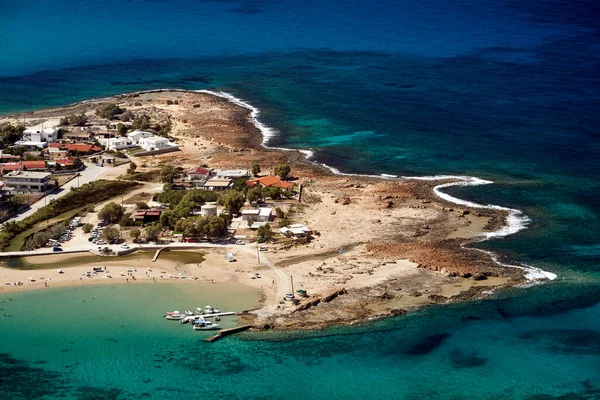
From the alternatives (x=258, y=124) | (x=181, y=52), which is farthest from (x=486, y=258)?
(x=181, y=52)

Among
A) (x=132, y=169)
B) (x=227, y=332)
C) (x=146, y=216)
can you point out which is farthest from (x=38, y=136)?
(x=227, y=332)

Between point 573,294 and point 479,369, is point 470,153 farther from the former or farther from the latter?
point 479,369

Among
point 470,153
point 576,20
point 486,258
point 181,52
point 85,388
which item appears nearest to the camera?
point 85,388

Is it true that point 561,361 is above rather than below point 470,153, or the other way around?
below

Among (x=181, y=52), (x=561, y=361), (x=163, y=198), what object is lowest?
(x=561, y=361)

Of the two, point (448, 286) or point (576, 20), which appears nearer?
point (448, 286)

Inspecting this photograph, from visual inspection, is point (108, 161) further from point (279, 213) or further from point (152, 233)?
point (279, 213)

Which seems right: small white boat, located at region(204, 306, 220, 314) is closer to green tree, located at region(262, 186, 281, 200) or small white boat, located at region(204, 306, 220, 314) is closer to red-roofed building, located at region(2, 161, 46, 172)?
green tree, located at region(262, 186, 281, 200)

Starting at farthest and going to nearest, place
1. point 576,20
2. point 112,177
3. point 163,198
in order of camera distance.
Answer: point 576,20 → point 112,177 → point 163,198
